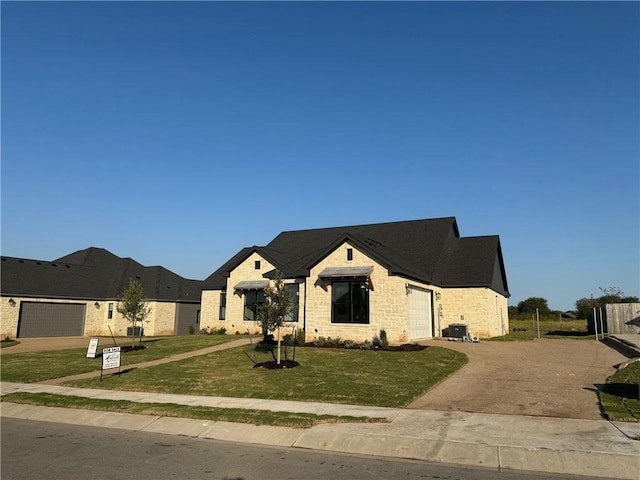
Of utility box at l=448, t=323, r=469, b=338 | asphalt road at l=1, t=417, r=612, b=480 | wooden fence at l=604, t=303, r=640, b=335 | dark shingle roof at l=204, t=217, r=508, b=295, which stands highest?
dark shingle roof at l=204, t=217, r=508, b=295

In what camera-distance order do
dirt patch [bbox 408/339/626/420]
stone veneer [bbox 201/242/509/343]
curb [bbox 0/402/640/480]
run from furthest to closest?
stone veneer [bbox 201/242/509/343] → dirt patch [bbox 408/339/626/420] → curb [bbox 0/402/640/480]

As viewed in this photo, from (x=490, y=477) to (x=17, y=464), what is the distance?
7.77 meters

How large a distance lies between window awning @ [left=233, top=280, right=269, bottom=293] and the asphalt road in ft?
66.4

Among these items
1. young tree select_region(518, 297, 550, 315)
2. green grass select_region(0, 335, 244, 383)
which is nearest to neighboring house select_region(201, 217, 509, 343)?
green grass select_region(0, 335, 244, 383)

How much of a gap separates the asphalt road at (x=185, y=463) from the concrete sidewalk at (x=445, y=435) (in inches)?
16.6

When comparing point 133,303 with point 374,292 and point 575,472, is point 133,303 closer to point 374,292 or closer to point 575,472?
point 374,292

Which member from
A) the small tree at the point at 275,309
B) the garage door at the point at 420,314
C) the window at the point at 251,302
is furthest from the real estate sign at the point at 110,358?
the garage door at the point at 420,314

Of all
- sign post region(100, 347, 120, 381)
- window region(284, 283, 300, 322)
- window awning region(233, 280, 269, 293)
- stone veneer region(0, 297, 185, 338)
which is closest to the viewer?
sign post region(100, 347, 120, 381)

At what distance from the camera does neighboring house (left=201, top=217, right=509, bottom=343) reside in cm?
2391

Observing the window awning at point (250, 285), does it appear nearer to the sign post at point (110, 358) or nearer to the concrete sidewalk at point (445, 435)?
the sign post at point (110, 358)

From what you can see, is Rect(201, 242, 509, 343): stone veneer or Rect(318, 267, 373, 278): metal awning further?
Rect(318, 267, 373, 278): metal awning

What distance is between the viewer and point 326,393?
13477 mm

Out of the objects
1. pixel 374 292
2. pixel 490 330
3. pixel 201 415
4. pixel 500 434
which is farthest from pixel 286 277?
pixel 500 434

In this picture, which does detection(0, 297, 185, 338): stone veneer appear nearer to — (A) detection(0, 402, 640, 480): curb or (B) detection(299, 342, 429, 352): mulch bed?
(B) detection(299, 342, 429, 352): mulch bed
